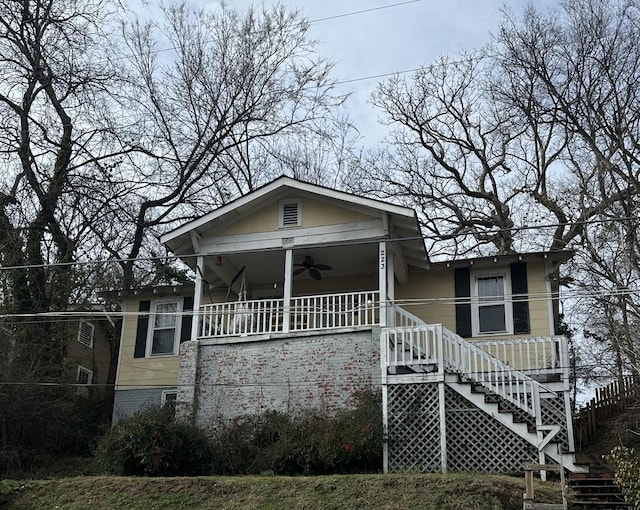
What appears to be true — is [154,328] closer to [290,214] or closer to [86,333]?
[290,214]

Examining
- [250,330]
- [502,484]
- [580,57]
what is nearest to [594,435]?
[502,484]

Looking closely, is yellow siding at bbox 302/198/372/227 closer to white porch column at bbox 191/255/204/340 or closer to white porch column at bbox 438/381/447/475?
white porch column at bbox 191/255/204/340

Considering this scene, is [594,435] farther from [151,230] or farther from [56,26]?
[56,26]

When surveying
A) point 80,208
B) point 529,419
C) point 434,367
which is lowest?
point 529,419

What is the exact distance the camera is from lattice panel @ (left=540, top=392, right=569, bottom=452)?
1616 cm

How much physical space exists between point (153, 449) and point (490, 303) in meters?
8.75

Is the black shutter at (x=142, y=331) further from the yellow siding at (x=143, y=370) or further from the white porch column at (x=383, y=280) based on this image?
the white porch column at (x=383, y=280)

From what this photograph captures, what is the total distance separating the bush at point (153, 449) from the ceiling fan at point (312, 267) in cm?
503

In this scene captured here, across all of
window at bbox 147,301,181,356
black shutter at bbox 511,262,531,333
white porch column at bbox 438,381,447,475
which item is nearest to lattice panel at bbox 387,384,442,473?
white porch column at bbox 438,381,447,475

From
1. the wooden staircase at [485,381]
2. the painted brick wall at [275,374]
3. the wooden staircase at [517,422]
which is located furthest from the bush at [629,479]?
the painted brick wall at [275,374]

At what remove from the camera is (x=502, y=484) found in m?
13.2

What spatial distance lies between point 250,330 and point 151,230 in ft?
32.5

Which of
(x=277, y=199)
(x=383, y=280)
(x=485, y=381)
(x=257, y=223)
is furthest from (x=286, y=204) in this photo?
(x=485, y=381)

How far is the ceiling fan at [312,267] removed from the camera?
19844 mm
